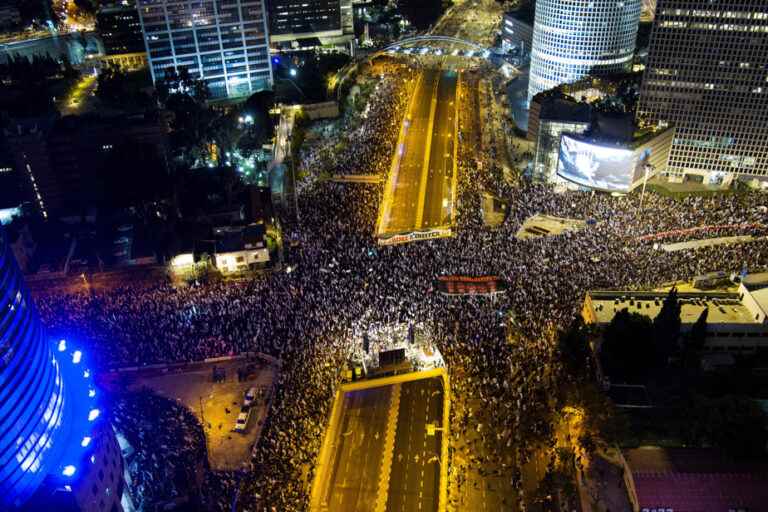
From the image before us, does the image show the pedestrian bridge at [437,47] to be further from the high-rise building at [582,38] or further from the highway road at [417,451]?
the highway road at [417,451]

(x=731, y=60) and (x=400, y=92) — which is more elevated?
(x=731, y=60)

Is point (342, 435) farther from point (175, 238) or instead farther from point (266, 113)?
point (266, 113)

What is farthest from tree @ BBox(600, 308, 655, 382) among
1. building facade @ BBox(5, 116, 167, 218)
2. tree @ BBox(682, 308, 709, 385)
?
building facade @ BBox(5, 116, 167, 218)

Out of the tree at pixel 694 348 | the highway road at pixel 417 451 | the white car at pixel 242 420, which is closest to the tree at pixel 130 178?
the white car at pixel 242 420

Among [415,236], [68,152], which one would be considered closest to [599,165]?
[415,236]

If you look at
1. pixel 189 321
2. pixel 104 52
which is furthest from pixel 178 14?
pixel 189 321

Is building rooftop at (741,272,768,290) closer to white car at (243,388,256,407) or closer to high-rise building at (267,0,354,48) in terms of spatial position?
white car at (243,388,256,407)
